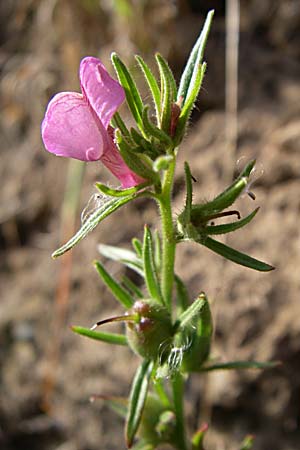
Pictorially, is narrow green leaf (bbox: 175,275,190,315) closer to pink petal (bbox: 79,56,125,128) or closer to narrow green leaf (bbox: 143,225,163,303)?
narrow green leaf (bbox: 143,225,163,303)

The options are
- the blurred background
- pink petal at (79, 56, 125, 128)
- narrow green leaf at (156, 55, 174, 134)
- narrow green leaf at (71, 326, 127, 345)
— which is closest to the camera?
Answer: pink petal at (79, 56, 125, 128)

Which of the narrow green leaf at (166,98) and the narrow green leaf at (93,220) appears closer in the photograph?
the narrow green leaf at (93,220)

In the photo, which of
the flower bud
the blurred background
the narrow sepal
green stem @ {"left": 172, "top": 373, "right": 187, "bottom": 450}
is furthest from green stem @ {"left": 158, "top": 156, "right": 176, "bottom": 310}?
the blurred background

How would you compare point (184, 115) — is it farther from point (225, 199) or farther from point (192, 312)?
point (192, 312)

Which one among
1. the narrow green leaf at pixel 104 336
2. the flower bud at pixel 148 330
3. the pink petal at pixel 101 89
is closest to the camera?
the pink petal at pixel 101 89

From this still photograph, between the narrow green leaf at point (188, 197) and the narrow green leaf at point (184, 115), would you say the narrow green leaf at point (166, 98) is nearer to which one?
the narrow green leaf at point (184, 115)

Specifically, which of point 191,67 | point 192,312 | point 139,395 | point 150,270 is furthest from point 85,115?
point 139,395

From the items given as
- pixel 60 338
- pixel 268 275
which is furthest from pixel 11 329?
A: pixel 268 275

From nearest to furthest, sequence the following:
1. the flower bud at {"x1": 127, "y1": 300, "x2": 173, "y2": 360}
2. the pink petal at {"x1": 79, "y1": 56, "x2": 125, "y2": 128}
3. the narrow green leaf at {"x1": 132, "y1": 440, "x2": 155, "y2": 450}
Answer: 1. the pink petal at {"x1": 79, "y1": 56, "x2": 125, "y2": 128}
2. the flower bud at {"x1": 127, "y1": 300, "x2": 173, "y2": 360}
3. the narrow green leaf at {"x1": 132, "y1": 440, "x2": 155, "y2": 450}

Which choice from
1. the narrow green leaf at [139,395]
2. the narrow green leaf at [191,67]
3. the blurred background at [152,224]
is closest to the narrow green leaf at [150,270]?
the narrow green leaf at [139,395]
